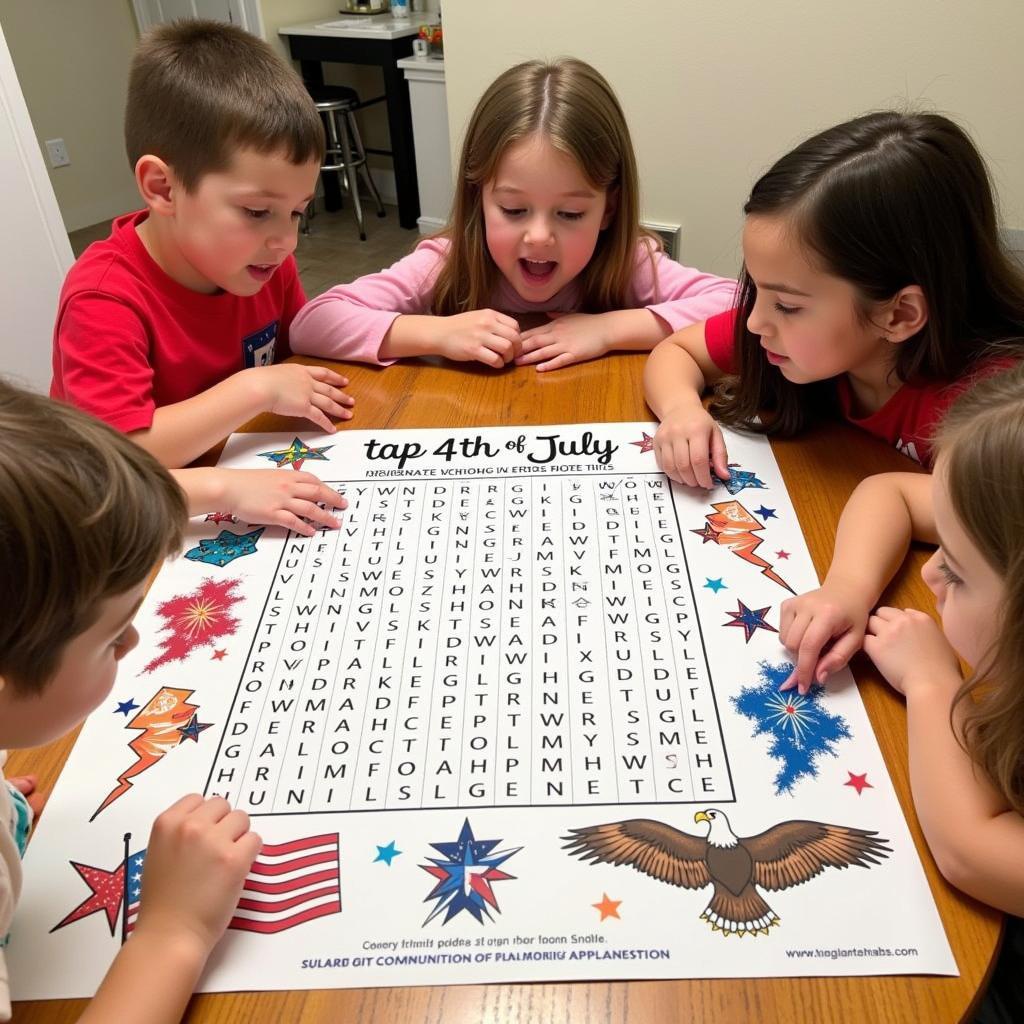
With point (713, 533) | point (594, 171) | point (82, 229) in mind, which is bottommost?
point (82, 229)

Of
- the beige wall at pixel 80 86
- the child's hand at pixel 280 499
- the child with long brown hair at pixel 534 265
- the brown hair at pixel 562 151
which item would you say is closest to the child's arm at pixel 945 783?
the child's hand at pixel 280 499

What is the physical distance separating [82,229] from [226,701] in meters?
3.94

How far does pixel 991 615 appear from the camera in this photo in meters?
0.50

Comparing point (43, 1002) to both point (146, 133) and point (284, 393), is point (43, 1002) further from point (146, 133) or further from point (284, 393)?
point (146, 133)

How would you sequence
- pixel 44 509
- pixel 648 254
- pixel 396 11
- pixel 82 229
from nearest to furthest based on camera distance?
1. pixel 44 509
2. pixel 648 254
3. pixel 396 11
4. pixel 82 229

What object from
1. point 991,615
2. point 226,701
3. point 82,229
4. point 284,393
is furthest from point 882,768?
point 82,229

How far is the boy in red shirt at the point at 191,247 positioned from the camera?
89 cm

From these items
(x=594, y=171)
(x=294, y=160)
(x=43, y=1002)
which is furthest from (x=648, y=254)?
(x=43, y=1002)

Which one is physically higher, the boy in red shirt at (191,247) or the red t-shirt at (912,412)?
the boy in red shirt at (191,247)

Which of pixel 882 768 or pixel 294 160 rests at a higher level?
pixel 294 160

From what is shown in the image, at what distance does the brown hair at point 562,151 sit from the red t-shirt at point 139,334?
0.86 ft

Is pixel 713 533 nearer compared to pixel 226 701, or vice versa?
pixel 226 701

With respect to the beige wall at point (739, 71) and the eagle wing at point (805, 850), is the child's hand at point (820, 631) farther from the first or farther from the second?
the beige wall at point (739, 71)

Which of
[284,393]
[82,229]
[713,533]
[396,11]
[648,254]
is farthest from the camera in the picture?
[82,229]
